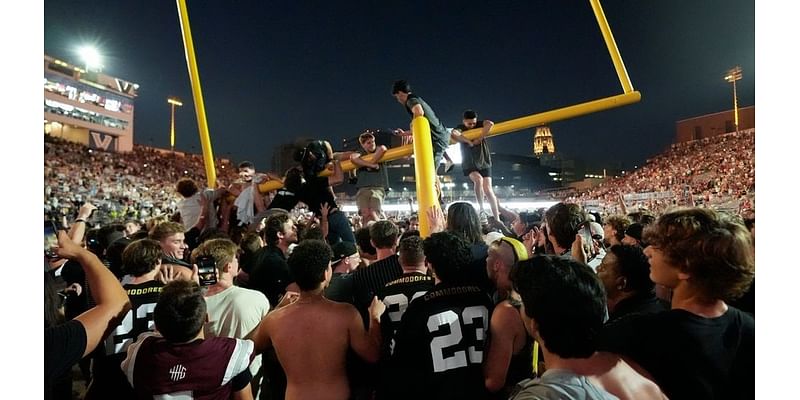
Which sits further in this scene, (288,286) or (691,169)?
(691,169)

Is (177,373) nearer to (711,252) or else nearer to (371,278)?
(371,278)

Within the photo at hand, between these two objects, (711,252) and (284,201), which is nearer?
(711,252)

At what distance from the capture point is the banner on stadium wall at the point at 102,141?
4086 cm

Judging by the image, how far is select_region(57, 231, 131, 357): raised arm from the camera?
156 centimetres

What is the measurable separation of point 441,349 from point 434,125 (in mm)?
2182

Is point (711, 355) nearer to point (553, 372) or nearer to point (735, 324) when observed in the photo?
point (735, 324)

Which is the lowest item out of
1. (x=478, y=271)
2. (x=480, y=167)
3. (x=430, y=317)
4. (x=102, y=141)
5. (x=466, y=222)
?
(x=430, y=317)

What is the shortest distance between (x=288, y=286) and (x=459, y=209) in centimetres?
128

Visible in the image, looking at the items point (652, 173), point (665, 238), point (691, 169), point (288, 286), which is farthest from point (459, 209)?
point (652, 173)

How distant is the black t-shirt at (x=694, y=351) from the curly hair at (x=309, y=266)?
3.84 feet

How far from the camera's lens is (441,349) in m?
1.81

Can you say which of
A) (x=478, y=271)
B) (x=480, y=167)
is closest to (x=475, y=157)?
(x=480, y=167)

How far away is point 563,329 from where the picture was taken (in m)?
1.18
